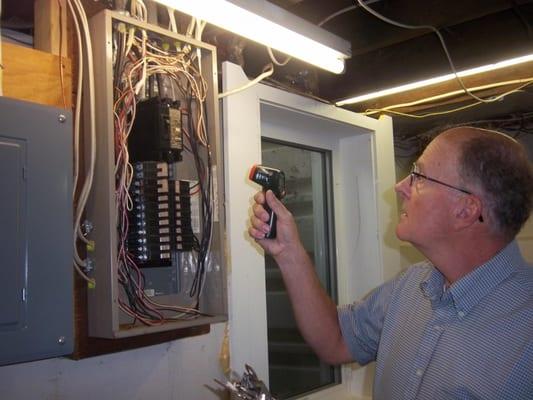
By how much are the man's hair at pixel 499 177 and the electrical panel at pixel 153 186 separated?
70 centimetres

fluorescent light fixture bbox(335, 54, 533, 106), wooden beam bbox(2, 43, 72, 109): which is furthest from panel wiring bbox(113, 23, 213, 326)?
fluorescent light fixture bbox(335, 54, 533, 106)

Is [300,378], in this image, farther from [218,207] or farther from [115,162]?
[115,162]

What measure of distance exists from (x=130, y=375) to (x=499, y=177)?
115 centimetres

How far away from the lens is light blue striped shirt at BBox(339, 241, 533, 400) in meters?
1.01

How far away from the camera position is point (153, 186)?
49.6 inches

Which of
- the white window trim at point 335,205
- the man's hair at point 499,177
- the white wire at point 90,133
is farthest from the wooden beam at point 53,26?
the man's hair at point 499,177

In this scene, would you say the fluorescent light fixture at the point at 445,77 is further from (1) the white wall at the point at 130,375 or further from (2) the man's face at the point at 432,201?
(1) the white wall at the point at 130,375

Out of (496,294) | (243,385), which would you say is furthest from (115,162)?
(496,294)

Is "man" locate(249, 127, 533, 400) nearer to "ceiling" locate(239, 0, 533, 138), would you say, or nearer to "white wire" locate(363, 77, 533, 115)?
"ceiling" locate(239, 0, 533, 138)

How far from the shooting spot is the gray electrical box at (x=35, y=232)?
902mm

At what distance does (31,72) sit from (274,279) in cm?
124

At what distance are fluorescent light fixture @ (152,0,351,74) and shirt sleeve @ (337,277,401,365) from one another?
2.37 ft

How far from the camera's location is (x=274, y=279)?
6.50 ft

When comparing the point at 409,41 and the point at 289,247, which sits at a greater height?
the point at 409,41
